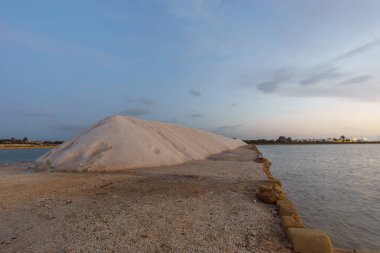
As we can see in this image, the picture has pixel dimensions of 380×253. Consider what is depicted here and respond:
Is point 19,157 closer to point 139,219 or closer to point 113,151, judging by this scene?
point 113,151

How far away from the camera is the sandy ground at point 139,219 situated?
5.06 metres

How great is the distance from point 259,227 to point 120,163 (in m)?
11.4

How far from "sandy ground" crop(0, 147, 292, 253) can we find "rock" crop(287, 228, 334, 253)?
173mm

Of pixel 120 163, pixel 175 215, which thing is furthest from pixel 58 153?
pixel 175 215

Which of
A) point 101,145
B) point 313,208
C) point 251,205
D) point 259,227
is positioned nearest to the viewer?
point 259,227

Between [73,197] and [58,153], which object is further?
[58,153]

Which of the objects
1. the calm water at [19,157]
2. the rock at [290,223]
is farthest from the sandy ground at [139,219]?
the calm water at [19,157]

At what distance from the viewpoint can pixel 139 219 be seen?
6.34 m

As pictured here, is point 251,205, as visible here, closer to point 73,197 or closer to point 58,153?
point 73,197

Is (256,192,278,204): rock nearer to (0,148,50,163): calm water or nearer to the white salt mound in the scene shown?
the white salt mound

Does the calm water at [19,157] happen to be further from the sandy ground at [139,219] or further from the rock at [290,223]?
the rock at [290,223]

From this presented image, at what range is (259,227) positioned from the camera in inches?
→ 231

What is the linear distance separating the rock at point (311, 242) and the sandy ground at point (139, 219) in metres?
0.17

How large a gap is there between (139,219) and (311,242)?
3.45 meters
